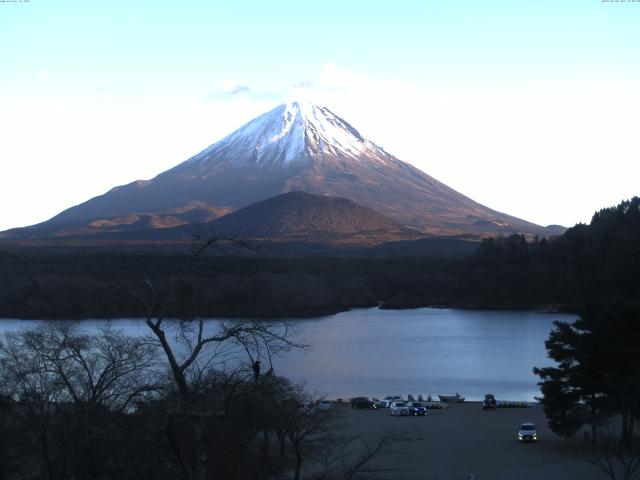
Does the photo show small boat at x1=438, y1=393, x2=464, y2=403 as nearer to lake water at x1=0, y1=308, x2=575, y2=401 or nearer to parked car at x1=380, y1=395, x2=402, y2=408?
lake water at x1=0, y1=308, x2=575, y2=401

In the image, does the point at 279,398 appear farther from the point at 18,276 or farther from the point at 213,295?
the point at 18,276

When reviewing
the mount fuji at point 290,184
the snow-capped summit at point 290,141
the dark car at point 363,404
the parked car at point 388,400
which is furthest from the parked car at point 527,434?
the snow-capped summit at point 290,141

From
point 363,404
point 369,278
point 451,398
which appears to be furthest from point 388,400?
point 369,278

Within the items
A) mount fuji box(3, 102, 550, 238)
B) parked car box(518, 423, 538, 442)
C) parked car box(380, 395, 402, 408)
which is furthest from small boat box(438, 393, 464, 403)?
mount fuji box(3, 102, 550, 238)

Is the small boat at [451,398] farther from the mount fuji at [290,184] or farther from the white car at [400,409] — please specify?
A: the mount fuji at [290,184]

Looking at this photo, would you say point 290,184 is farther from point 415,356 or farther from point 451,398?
point 451,398
